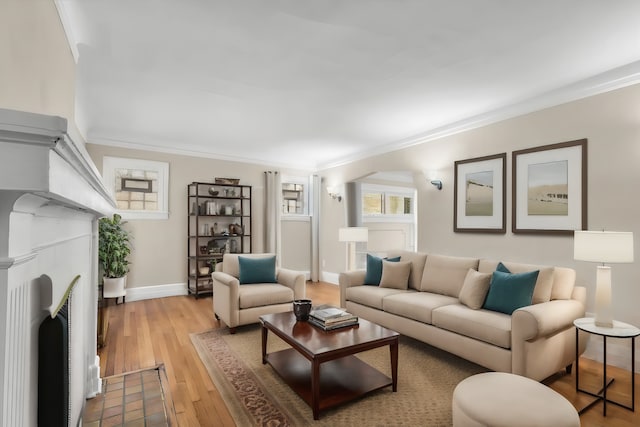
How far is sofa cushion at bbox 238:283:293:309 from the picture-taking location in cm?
364

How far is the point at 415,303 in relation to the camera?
3238 mm

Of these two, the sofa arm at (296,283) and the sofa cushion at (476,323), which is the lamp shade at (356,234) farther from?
the sofa cushion at (476,323)

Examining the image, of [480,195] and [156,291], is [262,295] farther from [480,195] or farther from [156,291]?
[480,195]

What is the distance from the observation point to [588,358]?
3.07m

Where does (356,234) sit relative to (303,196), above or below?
below

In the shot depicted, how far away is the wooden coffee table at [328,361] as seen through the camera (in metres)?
2.19

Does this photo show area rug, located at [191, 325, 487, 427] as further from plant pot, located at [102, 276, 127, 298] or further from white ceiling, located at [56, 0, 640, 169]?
white ceiling, located at [56, 0, 640, 169]

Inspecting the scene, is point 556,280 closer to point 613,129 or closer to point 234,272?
point 613,129

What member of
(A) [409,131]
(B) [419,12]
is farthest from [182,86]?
(A) [409,131]

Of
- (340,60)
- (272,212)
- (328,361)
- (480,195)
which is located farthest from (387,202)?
(328,361)

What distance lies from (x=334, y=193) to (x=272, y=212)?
49.9 inches

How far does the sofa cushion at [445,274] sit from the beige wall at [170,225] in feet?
11.6

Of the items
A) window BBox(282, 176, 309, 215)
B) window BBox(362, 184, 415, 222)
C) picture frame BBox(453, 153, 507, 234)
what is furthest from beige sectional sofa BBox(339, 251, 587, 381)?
window BBox(282, 176, 309, 215)

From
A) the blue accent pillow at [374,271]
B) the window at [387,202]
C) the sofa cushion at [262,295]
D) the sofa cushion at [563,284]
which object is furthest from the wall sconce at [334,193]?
the sofa cushion at [563,284]
